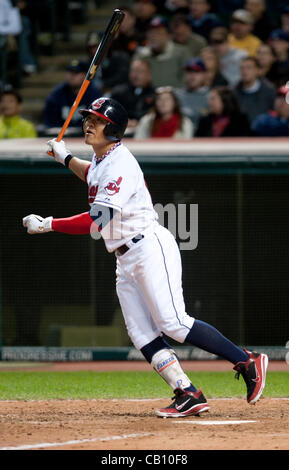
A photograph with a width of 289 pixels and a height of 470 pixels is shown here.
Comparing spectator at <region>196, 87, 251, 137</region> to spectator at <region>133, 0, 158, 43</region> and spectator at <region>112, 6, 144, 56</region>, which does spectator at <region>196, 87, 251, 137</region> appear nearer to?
spectator at <region>112, 6, 144, 56</region>

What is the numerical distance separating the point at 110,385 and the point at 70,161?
221 centimetres

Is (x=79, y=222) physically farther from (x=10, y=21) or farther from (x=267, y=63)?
(x=10, y=21)

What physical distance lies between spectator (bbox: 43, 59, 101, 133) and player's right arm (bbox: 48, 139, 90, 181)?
177 inches

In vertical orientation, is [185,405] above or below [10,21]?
below

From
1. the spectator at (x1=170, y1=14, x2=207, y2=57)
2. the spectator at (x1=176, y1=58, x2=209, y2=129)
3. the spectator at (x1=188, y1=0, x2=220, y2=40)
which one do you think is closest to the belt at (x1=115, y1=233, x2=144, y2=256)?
the spectator at (x1=176, y1=58, x2=209, y2=129)

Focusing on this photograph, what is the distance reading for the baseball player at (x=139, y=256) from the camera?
5.31 meters

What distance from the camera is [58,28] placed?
14.4 metres

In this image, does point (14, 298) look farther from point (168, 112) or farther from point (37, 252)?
point (168, 112)

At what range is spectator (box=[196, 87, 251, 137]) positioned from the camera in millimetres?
9602

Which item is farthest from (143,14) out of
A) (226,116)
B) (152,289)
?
(152,289)

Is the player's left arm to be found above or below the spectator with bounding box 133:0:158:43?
above

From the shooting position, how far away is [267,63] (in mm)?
10992

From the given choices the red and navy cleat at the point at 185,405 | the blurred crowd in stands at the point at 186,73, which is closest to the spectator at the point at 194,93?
the blurred crowd in stands at the point at 186,73

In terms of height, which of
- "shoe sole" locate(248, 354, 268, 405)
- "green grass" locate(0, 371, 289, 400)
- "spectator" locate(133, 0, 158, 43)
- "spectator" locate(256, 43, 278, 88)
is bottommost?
"green grass" locate(0, 371, 289, 400)
